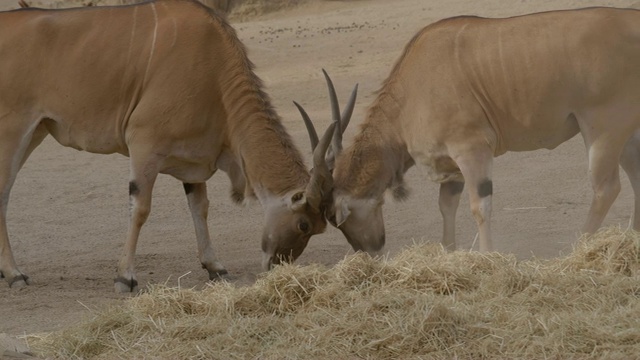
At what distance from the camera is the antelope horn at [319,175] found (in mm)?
8250

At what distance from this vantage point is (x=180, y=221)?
1092cm

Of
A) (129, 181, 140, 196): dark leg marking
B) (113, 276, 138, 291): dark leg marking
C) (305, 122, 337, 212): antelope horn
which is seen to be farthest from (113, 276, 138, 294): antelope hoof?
(305, 122, 337, 212): antelope horn

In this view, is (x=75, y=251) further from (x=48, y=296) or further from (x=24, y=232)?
(x=48, y=296)

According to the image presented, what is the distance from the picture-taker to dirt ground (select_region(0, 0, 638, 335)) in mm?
8750

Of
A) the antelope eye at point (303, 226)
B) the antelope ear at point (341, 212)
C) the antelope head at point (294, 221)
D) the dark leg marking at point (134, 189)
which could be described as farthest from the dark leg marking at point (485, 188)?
the dark leg marking at point (134, 189)

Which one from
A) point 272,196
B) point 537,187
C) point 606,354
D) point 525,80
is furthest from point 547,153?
point 606,354

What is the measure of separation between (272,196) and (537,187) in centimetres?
359

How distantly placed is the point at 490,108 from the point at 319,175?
1.34 m

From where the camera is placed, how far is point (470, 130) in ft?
28.3

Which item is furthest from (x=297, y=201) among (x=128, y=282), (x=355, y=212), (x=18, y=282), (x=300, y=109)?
(x=18, y=282)

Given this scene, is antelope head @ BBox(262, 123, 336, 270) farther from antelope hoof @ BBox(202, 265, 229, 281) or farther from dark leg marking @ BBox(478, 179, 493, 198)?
dark leg marking @ BBox(478, 179, 493, 198)

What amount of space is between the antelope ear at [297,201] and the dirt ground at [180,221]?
1.94ft

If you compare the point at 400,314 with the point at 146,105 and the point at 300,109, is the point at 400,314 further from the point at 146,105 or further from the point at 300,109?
the point at 146,105

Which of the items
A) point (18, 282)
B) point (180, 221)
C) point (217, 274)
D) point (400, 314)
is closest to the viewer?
point (400, 314)
